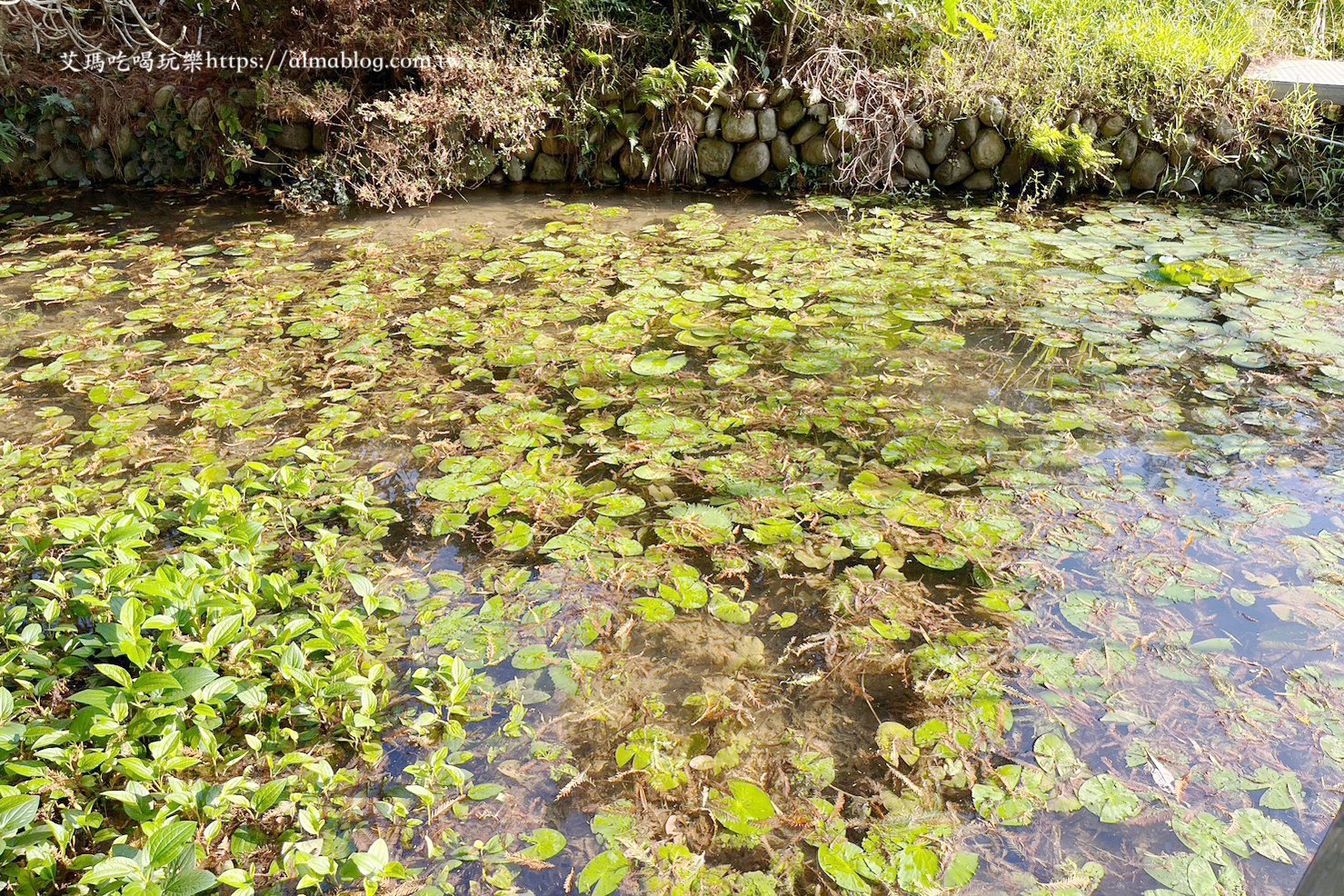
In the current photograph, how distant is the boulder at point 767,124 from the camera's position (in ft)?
19.4

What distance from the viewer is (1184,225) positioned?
5.20 metres

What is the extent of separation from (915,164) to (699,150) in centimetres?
148

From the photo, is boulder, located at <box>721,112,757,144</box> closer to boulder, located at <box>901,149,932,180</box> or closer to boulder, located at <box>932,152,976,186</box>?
boulder, located at <box>901,149,932,180</box>

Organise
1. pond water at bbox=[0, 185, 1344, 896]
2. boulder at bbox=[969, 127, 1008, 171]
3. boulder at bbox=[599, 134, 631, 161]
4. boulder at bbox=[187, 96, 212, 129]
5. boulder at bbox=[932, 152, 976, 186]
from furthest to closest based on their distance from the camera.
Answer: boulder at bbox=[599, 134, 631, 161], boulder at bbox=[187, 96, 212, 129], boulder at bbox=[932, 152, 976, 186], boulder at bbox=[969, 127, 1008, 171], pond water at bbox=[0, 185, 1344, 896]

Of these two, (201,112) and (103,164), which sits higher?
(201,112)

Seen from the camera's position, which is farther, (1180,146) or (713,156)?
(713,156)

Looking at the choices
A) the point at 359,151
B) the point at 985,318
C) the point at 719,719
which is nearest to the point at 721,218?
the point at 985,318

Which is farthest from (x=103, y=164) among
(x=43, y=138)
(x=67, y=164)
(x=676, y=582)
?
(x=676, y=582)

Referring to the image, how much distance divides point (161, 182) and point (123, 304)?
2540 millimetres

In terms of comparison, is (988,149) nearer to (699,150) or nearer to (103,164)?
(699,150)

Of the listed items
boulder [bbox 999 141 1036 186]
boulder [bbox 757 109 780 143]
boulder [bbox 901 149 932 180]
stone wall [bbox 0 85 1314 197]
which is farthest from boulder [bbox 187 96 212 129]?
boulder [bbox 999 141 1036 186]

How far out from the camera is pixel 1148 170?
18.9 ft

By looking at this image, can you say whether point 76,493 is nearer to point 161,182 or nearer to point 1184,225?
point 161,182

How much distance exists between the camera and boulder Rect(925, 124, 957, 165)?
18.9 ft
